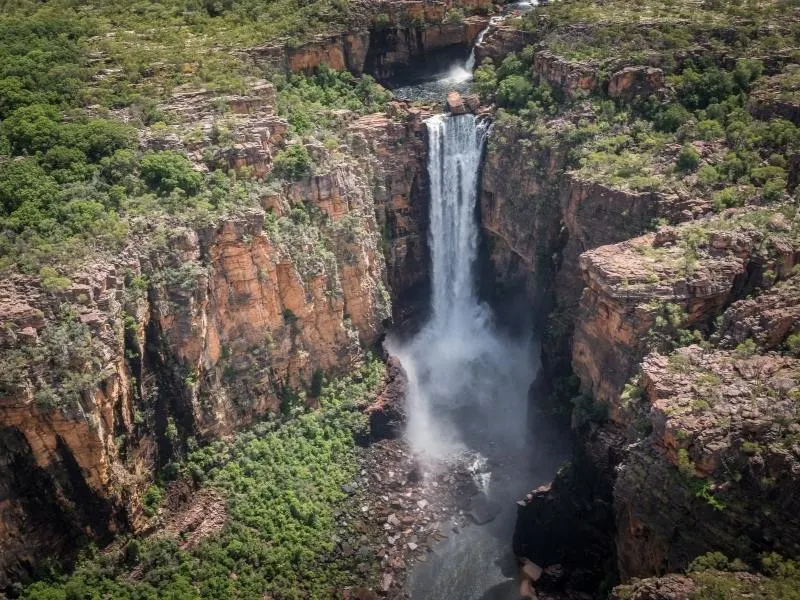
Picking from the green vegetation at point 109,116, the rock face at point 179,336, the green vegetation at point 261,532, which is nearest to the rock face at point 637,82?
the rock face at point 179,336

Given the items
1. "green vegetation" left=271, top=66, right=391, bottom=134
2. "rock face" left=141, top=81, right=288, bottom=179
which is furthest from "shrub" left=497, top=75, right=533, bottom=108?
"rock face" left=141, top=81, right=288, bottom=179

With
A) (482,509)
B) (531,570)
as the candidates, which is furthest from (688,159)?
(531,570)

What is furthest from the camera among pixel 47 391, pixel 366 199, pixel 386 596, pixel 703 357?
pixel 366 199

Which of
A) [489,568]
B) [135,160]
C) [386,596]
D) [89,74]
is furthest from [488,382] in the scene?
[89,74]

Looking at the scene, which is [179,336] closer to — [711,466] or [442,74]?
[711,466]

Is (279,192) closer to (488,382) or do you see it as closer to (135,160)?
(135,160)

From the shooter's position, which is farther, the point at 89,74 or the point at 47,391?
the point at 89,74
